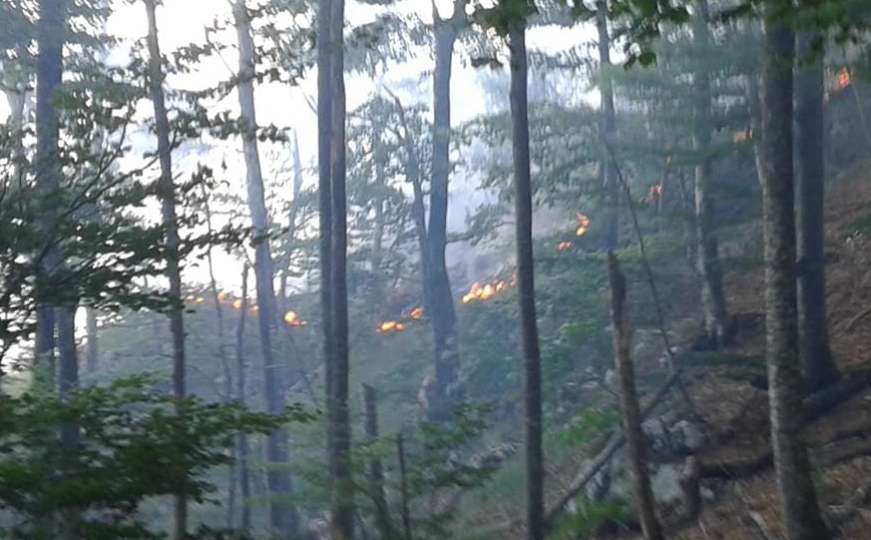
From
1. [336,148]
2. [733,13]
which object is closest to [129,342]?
[336,148]

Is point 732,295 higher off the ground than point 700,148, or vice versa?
point 700,148

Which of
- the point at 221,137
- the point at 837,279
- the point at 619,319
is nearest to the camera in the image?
the point at 619,319

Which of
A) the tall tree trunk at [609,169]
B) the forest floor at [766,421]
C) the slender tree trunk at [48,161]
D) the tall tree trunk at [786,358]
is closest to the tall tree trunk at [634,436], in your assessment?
the tall tree trunk at [786,358]

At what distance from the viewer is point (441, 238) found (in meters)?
30.1

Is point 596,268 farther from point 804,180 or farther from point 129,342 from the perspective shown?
point 129,342

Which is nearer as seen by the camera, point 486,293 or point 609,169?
point 609,169

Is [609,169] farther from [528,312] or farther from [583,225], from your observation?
[528,312]

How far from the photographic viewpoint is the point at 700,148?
51.1ft

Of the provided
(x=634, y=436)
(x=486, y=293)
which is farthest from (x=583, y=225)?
(x=634, y=436)

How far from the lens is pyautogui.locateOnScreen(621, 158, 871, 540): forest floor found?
466 inches

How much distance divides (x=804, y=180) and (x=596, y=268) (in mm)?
5147

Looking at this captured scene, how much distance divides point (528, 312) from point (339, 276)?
4.68 meters

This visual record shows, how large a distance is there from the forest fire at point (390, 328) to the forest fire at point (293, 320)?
2.24m

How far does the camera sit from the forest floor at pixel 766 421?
38.8 ft
